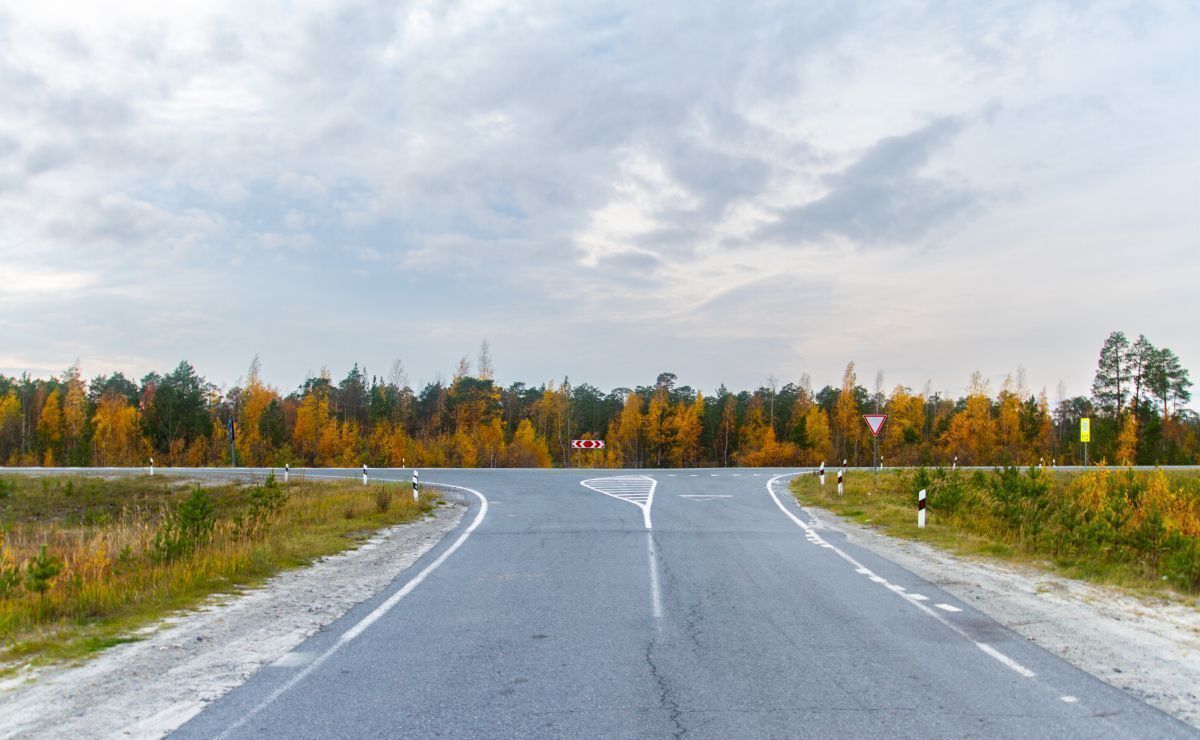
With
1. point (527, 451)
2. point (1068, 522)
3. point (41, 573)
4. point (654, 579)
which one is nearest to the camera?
point (41, 573)

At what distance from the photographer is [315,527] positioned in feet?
56.7

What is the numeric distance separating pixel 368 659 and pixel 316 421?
99.1m

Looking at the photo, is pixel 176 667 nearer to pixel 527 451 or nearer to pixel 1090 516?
pixel 1090 516

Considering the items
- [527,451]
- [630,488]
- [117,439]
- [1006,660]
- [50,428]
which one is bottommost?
[527,451]

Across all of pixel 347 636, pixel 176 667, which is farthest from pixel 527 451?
pixel 176 667

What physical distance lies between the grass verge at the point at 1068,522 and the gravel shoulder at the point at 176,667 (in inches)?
428

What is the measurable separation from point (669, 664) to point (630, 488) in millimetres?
23561

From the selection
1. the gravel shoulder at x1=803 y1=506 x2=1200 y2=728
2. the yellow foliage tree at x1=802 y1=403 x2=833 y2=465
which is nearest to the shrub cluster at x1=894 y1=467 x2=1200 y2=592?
the gravel shoulder at x1=803 y1=506 x2=1200 y2=728

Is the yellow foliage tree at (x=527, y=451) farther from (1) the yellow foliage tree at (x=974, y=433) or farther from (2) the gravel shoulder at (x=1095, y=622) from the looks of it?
(2) the gravel shoulder at (x=1095, y=622)

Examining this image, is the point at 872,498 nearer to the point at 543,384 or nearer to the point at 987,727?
the point at 987,727

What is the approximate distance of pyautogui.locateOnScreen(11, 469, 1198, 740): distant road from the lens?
489 cm

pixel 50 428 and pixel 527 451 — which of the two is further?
pixel 50 428

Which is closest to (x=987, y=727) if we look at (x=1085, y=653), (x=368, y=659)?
(x=1085, y=653)

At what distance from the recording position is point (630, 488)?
1171 inches
